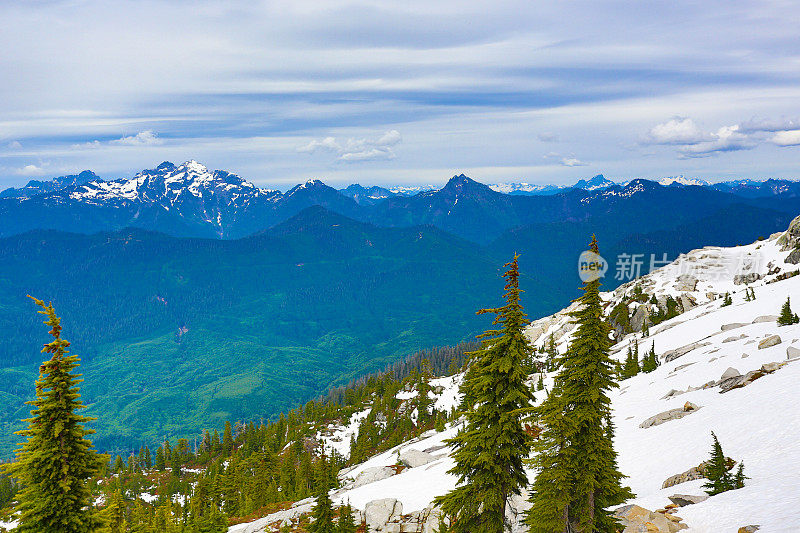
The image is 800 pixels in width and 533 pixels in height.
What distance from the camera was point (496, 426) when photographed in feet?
74.9

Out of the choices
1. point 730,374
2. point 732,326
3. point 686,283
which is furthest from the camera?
point 686,283

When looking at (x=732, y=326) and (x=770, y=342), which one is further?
(x=732, y=326)

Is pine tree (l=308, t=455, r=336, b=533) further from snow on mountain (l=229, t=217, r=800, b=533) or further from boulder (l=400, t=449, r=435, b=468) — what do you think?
boulder (l=400, t=449, r=435, b=468)

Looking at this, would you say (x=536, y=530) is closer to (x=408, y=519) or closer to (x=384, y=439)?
(x=408, y=519)

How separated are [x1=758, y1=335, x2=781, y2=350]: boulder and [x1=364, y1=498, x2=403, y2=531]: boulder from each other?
46404mm

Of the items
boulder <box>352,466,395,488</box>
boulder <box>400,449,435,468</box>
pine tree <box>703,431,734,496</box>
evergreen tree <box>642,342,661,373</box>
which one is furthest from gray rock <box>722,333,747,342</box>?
boulder <box>352,466,395,488</box>

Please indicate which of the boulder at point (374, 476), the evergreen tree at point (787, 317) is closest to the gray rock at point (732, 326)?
the evergreen tree at point (787, 317)

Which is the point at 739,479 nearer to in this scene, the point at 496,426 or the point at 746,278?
the point at 496,426

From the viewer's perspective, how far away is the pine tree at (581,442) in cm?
2091

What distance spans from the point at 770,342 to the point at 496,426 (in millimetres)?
47012

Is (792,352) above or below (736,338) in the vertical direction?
below

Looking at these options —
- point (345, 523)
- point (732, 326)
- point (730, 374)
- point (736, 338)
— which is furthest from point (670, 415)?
point (732, 326)

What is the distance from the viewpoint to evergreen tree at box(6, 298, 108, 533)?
702 inches

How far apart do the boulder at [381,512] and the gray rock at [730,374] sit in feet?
123
